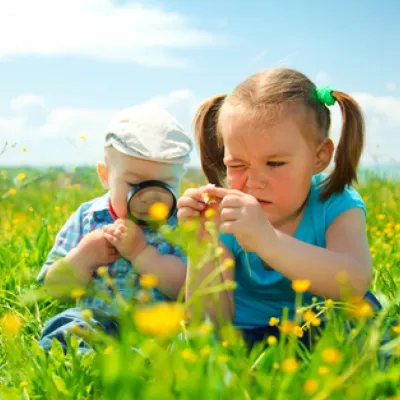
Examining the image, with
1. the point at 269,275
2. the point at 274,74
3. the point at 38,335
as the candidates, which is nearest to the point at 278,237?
the point at 269,275

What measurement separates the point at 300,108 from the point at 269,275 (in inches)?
26.6

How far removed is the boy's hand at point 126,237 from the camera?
258cm

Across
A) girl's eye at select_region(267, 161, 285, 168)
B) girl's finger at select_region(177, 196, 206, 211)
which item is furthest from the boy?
girl's eye at select_region(267, 161, 285, 168)

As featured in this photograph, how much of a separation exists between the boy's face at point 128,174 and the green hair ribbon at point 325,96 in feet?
2.25

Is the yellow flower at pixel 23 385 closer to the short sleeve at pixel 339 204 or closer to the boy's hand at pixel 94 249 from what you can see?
the boy's hand at pixel 94 249

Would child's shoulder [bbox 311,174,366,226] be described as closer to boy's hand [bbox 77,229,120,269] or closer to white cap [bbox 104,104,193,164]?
white cap [bbox 104,104,193,164]

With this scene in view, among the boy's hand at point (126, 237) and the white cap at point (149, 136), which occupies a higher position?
the white cap at point (149, 136)

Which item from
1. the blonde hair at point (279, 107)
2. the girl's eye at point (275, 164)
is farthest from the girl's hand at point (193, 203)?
the blonde hair at point (279, 107)

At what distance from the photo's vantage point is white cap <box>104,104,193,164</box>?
8.33 feet

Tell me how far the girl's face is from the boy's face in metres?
0.47

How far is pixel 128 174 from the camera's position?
8.45 feet

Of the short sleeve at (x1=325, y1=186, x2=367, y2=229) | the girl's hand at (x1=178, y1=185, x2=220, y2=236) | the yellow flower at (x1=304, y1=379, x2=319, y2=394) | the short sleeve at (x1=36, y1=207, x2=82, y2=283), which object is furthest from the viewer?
the short sleeve at (x1=36, y1=207, x2=82, y2=283)

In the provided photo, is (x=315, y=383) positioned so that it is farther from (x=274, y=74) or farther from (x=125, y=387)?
(x=274, y=74)

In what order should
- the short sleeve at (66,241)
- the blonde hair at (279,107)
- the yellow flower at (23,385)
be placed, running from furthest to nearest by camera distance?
the short sleeve at (66,241), the blonde hair at (279,107), the yellow flower at (23,385)
